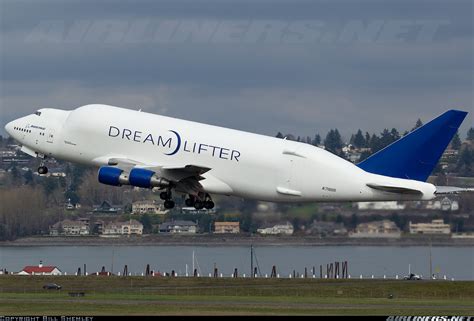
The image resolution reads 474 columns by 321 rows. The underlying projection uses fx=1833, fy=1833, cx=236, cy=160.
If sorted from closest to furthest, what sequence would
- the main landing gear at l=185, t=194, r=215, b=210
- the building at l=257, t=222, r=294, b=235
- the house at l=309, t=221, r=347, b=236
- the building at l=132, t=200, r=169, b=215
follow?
the main landing gear at l=185, t=194, r=215, b=210 → the house at l=309, t=221, r=347, b=236 → the building at l=257, t=222, r=294, b=235 → the building at l=132, t=200, r=169, b=215

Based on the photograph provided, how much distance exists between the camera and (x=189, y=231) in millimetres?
140625

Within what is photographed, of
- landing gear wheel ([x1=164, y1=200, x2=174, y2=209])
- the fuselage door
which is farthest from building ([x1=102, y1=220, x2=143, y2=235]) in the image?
landing gear wheel ([x1=164, y1=200, x2=174, y2=209])

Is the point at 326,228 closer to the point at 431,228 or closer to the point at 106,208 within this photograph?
the point at 431,228

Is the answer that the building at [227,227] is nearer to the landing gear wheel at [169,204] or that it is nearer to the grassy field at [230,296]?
the grassy field at [230,296]

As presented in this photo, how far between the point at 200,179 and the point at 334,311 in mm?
11084

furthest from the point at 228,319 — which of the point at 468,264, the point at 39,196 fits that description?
the point at 468,264

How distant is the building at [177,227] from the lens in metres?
139

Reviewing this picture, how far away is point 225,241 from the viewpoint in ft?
438

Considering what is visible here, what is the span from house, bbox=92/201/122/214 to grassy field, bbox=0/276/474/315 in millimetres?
5500

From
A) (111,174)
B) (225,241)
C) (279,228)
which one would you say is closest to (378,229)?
(279,228)

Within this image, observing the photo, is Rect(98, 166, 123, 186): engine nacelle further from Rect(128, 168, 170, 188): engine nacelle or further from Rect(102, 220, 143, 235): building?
Rect(102, 220, 143, 235): building

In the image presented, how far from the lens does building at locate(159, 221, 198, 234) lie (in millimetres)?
139125

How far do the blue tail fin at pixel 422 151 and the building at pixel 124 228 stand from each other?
3857 cm

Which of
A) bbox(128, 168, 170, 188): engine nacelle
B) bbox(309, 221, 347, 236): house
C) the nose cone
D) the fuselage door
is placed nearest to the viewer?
bbox(128, 168, 170, 188): engine nacelle
